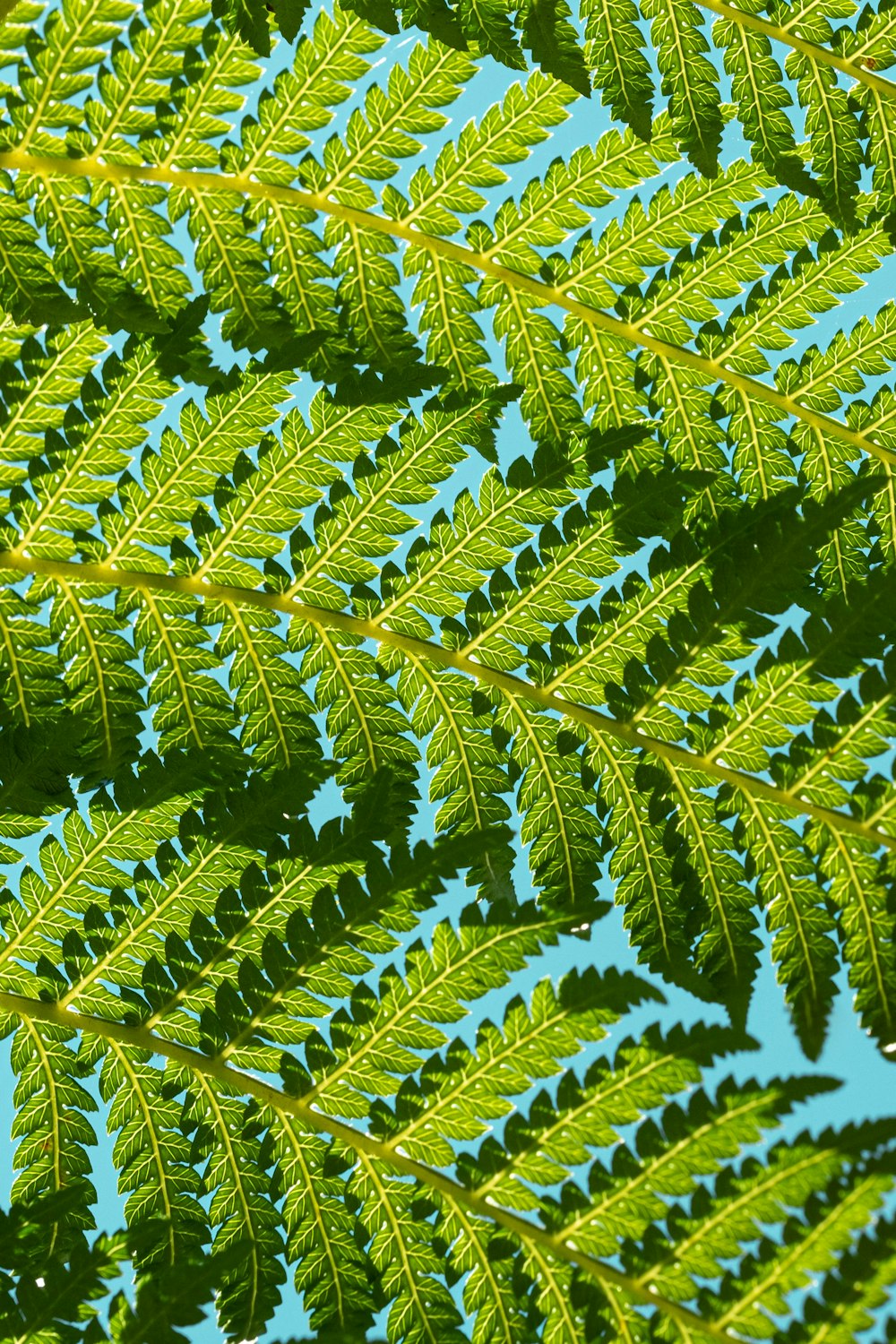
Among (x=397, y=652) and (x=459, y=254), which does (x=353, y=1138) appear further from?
(x=459, y=254)

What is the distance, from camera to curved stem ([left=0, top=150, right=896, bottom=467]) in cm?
196

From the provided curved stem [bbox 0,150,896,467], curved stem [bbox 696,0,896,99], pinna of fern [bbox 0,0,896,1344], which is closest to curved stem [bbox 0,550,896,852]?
pinna of fern [bbox 0,0,896,1344]

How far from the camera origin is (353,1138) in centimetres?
168

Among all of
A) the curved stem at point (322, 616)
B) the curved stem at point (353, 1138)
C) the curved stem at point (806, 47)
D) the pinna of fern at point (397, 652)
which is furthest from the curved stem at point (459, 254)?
the curved stem at point (353, 1138)

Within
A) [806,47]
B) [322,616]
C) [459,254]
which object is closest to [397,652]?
[322,616]

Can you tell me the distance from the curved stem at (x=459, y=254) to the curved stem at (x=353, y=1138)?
1.48m

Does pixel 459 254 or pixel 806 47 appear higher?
pixel 806 47

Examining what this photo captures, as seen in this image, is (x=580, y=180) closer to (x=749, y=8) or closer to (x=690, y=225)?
(x=690, y=225)

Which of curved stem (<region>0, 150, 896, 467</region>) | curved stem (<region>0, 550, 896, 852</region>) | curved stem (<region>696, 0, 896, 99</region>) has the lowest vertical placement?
curved stem (<region>0, 550, 896, 852</region>)

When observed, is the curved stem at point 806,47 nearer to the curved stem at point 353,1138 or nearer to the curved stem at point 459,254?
the curved stem at point 459,254

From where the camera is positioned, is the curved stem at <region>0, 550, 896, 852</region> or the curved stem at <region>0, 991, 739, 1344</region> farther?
the curved stem at <region>0, 550, 896, 852</region>

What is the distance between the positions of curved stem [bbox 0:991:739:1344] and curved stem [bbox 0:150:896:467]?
1.48 m

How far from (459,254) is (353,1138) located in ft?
5.20

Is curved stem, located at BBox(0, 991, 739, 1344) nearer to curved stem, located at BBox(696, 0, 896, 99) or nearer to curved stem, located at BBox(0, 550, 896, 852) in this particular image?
curved stem, located at BBox(0, 550, 896, 852)
